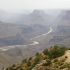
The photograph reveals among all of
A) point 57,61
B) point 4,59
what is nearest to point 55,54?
point 57,61

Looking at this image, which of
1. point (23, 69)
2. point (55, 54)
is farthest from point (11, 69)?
point (55, 54)

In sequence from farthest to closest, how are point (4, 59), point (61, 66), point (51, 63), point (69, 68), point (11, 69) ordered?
point (4, 59)
point (11, 69)
point (51, 63)
point (61, 66)
point (69, 68)

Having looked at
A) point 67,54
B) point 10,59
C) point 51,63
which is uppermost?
point 10,59

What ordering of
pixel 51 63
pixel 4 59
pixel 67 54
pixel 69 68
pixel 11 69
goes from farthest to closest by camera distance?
1. pixel 4 59
2. pixel 11 69
3. pixel 67 54
4. pixel 51 63
5. pixel 69 68

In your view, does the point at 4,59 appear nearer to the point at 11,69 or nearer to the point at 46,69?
the point at 11,69

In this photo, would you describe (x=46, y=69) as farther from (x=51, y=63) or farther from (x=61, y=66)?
(x=51, y=63)

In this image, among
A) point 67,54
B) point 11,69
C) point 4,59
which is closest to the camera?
point 67,54

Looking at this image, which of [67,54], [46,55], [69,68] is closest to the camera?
[69,68]

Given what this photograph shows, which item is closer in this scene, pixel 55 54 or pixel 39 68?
pixel 39 68

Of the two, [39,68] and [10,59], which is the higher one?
[10,59]
